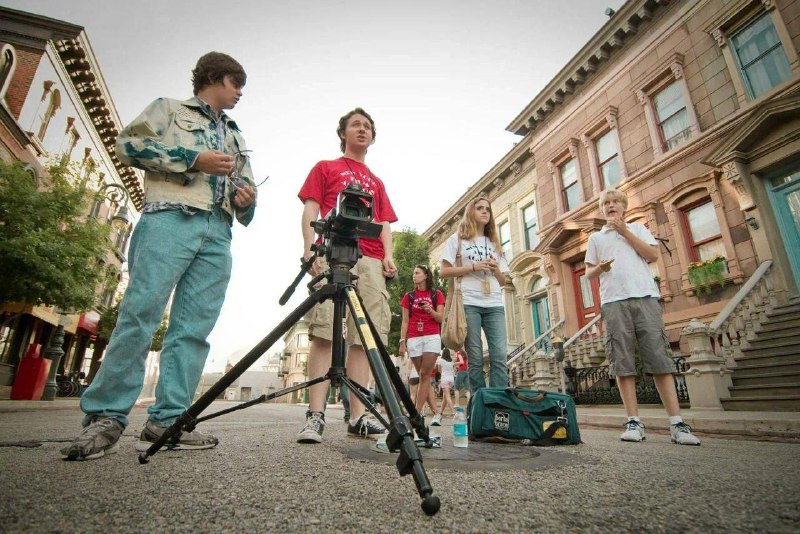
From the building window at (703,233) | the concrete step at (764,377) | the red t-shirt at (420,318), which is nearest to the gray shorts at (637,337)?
the red t-shirt at (420,318)

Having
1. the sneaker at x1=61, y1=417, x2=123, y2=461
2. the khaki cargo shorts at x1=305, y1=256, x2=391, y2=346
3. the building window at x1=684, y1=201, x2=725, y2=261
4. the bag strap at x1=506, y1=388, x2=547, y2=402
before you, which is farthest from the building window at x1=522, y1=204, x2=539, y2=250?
the sneaker at x1=61, y1=417, x2=123, y2=461

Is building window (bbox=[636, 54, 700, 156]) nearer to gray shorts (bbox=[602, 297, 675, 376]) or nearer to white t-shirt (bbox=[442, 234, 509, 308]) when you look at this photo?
gray shorts (bbox=[602, 297, 675, 376])

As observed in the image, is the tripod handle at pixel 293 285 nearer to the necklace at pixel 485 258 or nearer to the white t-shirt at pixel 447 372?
the necklace at pixel 485 258

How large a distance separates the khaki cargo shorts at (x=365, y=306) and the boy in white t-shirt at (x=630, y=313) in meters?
2.17

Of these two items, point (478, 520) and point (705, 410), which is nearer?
point (478, 520)

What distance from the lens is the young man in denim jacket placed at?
211 cm

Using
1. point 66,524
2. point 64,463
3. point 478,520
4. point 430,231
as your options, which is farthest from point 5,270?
point 430,231

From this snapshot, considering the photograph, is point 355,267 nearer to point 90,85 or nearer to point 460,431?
point 460,431

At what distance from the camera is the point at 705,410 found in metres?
6.52

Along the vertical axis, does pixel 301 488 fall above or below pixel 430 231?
below

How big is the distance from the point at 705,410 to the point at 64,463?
8108 millimetres

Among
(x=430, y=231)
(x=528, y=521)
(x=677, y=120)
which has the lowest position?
(x=528, y=521)

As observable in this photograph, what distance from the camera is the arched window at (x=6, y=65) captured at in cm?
1256

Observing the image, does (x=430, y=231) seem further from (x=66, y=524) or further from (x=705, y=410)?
(x=66, y=524)
